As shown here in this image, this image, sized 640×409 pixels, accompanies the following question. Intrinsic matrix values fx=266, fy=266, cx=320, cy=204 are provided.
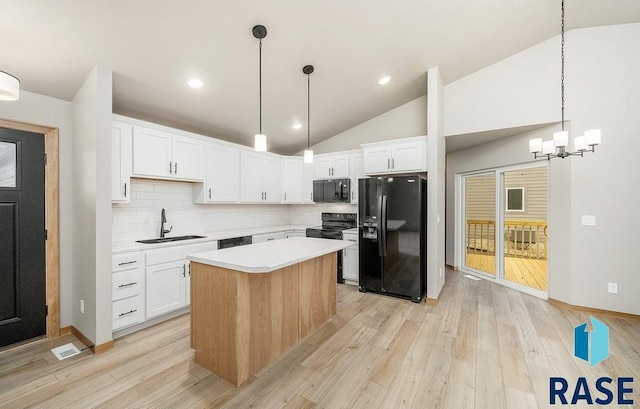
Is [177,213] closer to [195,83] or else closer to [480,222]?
[195,83]

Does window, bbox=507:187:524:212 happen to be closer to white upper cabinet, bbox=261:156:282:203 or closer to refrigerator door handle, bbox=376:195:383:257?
refrigerator door handle, bbox=376:195:383:257

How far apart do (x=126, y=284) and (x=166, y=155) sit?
1.55 metres

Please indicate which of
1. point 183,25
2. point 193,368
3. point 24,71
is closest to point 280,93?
point 183,25

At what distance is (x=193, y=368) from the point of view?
7.39 ft

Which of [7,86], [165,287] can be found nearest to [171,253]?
[165,287]

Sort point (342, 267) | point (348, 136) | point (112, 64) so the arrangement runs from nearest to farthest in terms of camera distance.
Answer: point (112, 64)
point (342, 267)
point (348, 136)

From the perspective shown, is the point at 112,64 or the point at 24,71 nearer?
the point at 24,71

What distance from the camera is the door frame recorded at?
2734 millimetres

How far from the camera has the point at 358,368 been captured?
2252 millimetres

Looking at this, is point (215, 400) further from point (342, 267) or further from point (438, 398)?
point (342, 267)

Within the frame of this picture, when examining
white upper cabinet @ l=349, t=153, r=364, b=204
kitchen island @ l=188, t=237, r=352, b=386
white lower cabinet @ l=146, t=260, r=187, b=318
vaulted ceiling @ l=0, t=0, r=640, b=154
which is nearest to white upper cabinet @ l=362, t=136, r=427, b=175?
white upper cabinet @ l=349, t=153, r=364, b=204

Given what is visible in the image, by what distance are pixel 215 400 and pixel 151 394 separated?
0.49 meters

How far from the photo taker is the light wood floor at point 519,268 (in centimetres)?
434

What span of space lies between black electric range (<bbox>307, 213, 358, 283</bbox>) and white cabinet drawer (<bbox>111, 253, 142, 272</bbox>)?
2678 mm
